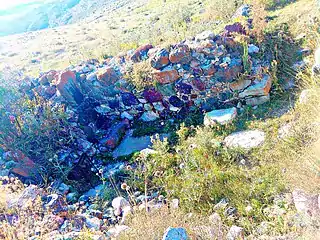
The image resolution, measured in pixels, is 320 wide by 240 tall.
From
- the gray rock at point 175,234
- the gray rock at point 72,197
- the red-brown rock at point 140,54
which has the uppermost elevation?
the red-brown rock at point 140,54

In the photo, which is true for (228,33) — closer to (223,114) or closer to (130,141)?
(223,114)

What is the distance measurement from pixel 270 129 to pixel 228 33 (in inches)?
84.5

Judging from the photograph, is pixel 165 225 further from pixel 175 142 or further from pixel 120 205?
pixel 175 142

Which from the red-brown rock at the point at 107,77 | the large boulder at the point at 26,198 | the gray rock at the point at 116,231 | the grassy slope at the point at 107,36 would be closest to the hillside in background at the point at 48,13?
the grassy slope at the point at 107,36

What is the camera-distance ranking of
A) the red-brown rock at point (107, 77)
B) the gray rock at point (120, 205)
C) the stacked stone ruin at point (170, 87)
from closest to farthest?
the gray rock at point (120, 205)
the stacked stone ruin at point (170, 87)
the red-brown rock at point (107, 77)

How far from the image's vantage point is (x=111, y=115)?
5.43m

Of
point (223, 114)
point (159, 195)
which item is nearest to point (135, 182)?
point (159, 195)

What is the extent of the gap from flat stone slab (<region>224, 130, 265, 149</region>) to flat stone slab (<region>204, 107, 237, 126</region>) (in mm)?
313

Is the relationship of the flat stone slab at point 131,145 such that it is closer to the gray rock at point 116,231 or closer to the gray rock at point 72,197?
the gray rock at point 72,197

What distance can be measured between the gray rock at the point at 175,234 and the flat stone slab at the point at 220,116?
2515 millimetres

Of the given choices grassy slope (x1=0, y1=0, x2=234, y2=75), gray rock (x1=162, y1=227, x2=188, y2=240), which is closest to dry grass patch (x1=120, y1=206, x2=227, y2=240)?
gray rock (x1=162, y1=227, x2=188, y2=240)

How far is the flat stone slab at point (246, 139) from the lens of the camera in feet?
13.1

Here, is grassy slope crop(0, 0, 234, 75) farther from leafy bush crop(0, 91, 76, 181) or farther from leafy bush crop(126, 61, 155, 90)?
leafy bush crop(0, 91, 76, 181)

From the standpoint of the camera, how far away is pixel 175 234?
2.22 m
